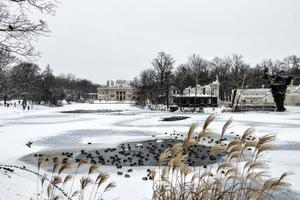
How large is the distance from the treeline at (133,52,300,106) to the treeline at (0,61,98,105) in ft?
78.7

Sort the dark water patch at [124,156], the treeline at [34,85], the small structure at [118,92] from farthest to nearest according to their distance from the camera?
the small structure at [118,92]
the treeline at [34,85]
the dark water patch at [124,156]

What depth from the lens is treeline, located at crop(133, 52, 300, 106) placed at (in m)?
85.0

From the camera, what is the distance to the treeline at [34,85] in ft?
58.3

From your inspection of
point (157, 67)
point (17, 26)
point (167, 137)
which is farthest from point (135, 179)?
point (157, 67)

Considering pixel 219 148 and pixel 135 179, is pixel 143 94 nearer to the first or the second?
pixel 135 179

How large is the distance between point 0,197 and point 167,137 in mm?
16052

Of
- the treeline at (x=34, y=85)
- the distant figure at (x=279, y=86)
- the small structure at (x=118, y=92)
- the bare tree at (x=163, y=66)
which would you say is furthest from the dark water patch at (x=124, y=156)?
the small structure at (x=118, y=92)

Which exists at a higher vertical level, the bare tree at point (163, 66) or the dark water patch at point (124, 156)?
the bare tree at point (163, 66)

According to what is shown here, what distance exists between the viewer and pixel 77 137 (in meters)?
22.8

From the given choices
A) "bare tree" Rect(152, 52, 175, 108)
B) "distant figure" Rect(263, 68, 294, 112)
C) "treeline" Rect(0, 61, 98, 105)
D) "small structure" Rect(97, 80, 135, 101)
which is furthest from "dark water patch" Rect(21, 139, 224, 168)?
"small structure" Rect(97, 80, 135, 101)

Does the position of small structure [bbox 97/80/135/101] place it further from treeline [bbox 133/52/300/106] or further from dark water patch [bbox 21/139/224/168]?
dark water patch [bbox 21/139/224/168]

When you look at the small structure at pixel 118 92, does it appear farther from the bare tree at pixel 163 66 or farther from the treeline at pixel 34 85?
the bare tree at pixel 163 66

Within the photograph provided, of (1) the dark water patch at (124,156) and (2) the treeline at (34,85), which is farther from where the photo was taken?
(2) the treeline at (34,85)

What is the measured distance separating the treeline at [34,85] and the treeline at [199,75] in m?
24.0
